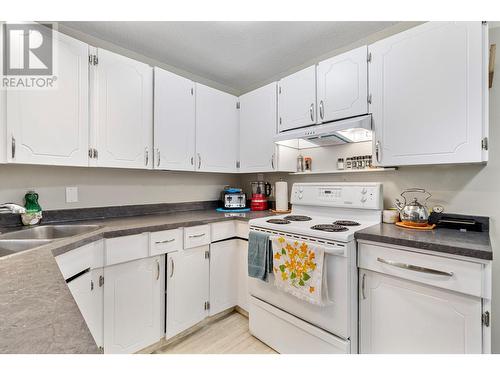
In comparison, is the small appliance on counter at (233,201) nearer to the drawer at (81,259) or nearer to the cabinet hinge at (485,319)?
the drawer at (81,259)

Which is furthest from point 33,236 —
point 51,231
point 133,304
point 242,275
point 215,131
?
point 215,131

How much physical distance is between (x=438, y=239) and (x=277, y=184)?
144cm

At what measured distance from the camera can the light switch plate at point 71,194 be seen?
5.98 feet

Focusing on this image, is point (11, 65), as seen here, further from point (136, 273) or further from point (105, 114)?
point (136, 273)

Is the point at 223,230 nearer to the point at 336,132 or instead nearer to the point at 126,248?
the point at 126,248

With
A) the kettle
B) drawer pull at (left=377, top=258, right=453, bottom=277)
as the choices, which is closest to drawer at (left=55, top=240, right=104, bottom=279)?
drawer pull at (left=377, top=258, right=453, bottom=277)

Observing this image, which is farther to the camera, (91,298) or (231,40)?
(231,40)

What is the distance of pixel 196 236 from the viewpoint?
1.91 meters

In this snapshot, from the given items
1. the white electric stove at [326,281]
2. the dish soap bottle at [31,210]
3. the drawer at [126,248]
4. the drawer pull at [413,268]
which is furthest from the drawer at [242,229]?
the dish soap bottle at [31,210]

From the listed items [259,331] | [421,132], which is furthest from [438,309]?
[259,331]

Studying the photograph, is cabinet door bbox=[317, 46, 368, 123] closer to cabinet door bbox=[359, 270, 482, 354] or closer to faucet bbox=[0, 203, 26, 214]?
cabinet door bbox=[359, 270, 482, 354]

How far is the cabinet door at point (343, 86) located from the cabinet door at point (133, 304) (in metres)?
1.75

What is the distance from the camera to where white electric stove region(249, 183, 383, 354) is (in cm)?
139

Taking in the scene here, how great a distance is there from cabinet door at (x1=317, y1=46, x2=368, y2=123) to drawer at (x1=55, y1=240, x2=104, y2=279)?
1.85 metres
